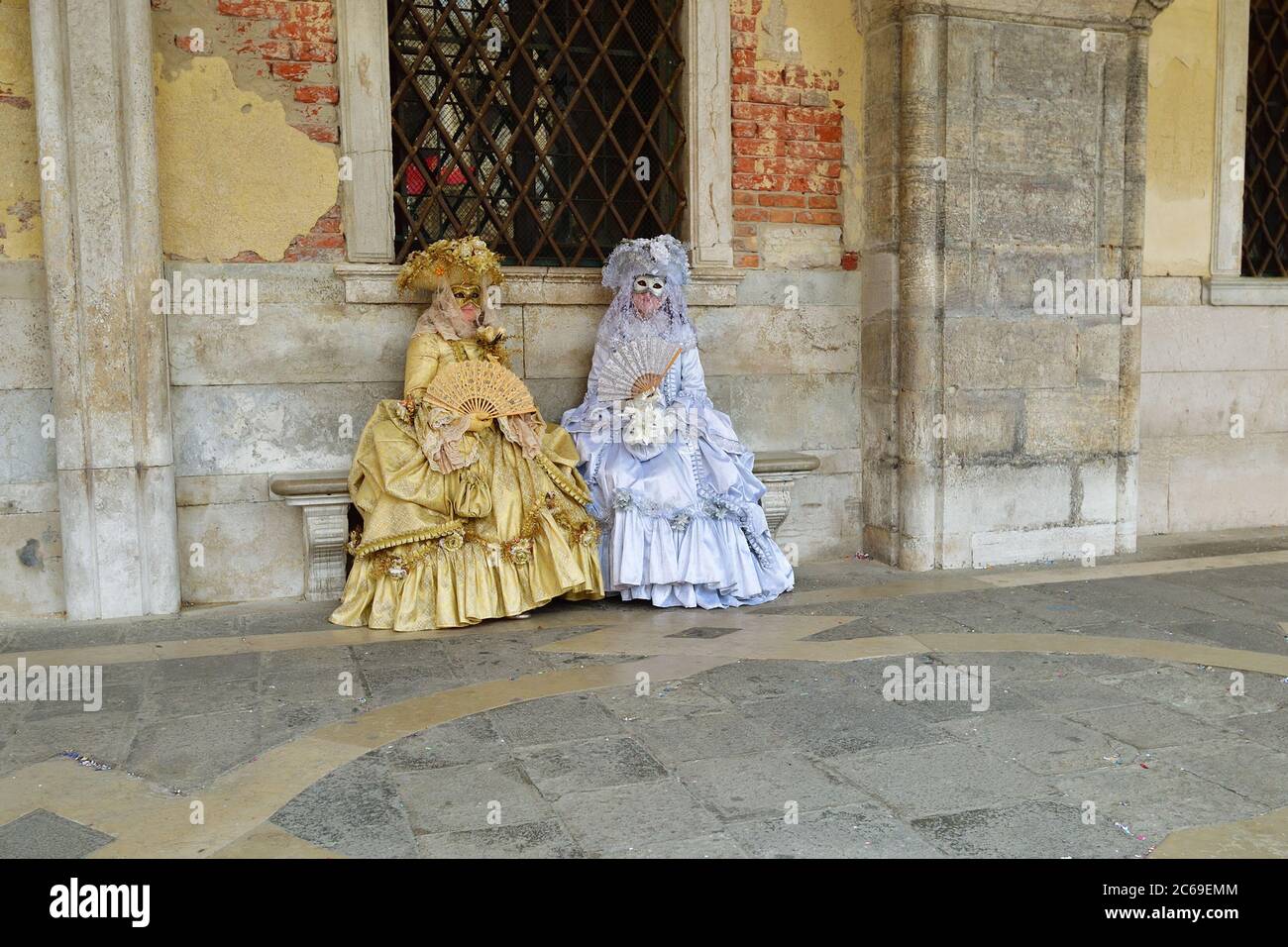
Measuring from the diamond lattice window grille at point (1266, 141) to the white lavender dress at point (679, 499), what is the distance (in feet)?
16.0

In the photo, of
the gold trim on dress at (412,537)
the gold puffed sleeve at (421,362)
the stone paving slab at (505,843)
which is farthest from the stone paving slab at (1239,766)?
the gold puffed sleeve at (421,362)

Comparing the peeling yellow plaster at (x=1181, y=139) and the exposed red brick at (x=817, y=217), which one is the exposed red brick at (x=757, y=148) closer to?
the exposed red brick at (x=817, y=217)

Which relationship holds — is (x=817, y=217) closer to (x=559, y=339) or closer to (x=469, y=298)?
(x=559, y=339)

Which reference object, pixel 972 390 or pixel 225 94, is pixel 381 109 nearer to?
pixel 225 94

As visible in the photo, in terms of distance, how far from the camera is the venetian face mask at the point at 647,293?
19.7 feet

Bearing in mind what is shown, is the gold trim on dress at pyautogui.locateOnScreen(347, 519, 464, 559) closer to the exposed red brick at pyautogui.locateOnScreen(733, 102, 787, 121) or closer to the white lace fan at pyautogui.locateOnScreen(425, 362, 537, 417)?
the white lace fan at pyautogui.locateOnScreen(425, 362, 537, 417)

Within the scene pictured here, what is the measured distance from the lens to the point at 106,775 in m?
3.57

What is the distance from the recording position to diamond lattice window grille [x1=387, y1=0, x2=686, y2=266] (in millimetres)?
6227

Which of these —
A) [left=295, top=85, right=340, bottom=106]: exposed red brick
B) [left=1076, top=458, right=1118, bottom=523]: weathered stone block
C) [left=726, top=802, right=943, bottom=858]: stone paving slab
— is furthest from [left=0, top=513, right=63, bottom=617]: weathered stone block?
[left=1076, top=458, right=1118, bottom=523]: weathered stone block

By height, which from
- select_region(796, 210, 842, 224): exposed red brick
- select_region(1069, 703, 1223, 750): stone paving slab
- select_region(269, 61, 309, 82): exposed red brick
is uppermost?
select_region(269, 61, 309, 82): exposed red brick

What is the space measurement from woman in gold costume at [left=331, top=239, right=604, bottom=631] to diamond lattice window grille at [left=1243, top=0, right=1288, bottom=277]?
586cm

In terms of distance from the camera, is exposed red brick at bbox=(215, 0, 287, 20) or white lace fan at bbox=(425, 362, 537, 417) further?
exposed red brick at bbox=(215, 0, 287, 20)

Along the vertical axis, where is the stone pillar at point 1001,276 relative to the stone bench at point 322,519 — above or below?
above

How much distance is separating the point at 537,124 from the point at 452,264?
134 cm
